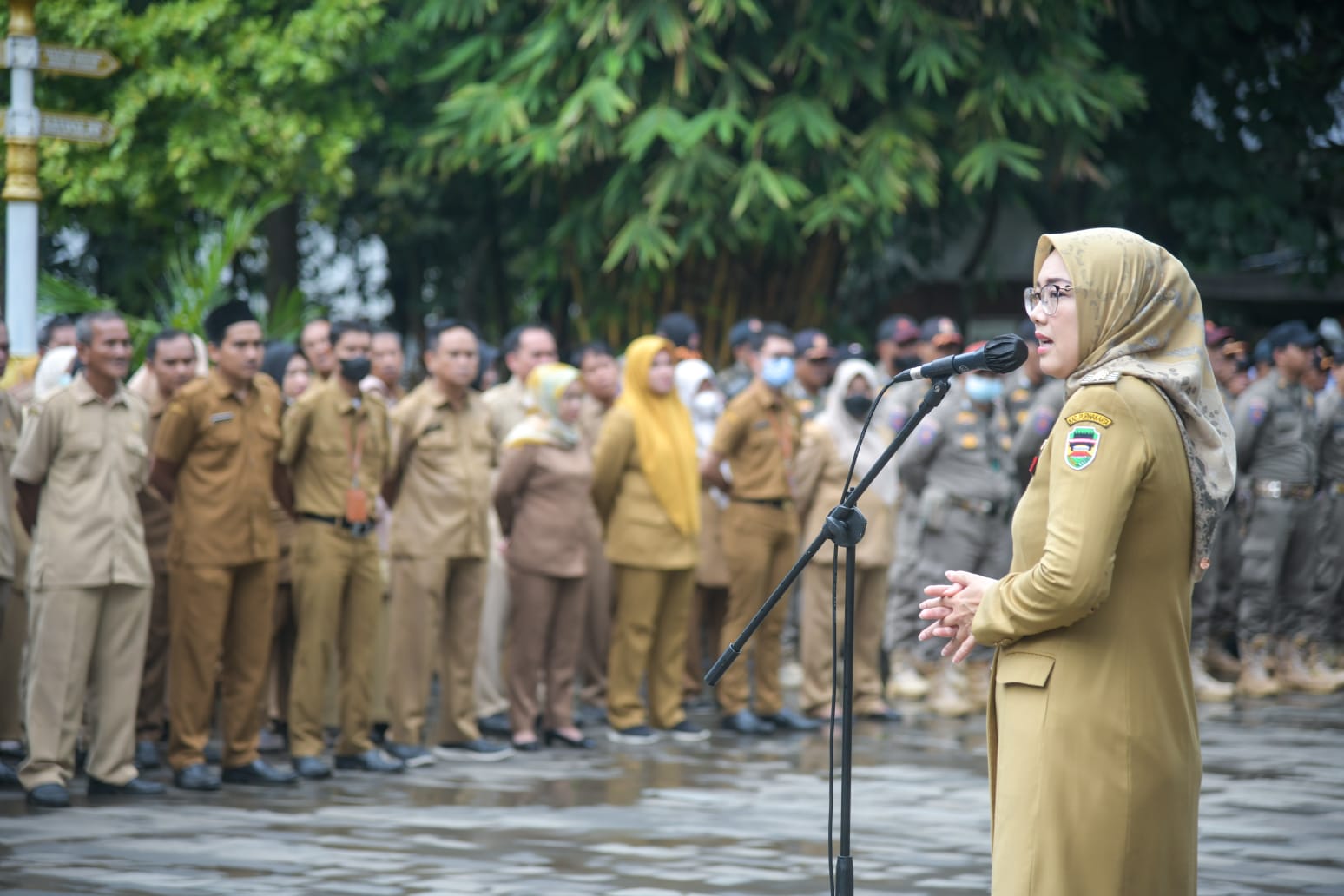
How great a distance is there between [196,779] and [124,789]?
33 cm

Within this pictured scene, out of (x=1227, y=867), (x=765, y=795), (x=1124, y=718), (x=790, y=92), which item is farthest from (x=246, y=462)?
(x=790, y=92)

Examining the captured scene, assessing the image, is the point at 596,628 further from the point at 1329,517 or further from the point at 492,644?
the point at 1329,517

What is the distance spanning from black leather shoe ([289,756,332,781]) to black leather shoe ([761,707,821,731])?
118 inches

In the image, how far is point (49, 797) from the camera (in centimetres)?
812

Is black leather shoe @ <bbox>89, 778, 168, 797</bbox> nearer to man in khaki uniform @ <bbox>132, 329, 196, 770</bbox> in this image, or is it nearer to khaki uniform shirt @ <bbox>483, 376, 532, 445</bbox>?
man in khaki uniform @ <bbox>132, 329, 196, 770</bbox>

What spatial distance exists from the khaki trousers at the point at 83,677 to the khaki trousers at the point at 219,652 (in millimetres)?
230

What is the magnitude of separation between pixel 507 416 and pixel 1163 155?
10514mm

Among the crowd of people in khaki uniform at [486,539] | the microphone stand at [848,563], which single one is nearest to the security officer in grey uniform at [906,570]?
the crowd of people in khaki uniform at [486,539]

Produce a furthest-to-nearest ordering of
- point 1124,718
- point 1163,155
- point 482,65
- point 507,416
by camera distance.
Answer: point 1163,155 → point 482,65 → point 507,416 → point 1124,718

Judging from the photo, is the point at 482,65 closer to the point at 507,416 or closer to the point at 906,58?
the point at 906,58

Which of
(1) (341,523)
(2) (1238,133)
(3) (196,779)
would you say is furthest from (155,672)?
(2) (1238,133)

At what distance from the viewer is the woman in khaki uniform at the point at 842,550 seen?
11.4 m

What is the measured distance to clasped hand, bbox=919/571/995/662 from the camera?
4.24m

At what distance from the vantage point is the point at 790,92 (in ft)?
52.8
